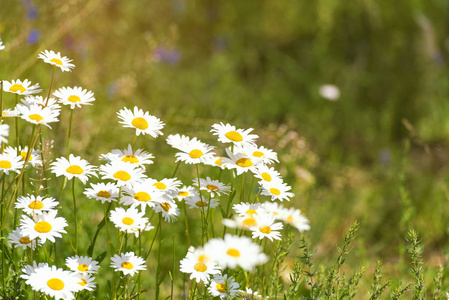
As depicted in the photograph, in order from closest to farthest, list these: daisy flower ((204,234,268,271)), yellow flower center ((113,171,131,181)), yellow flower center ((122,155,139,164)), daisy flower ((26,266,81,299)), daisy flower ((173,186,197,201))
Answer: daisy flower ((204,234,268,271)) < daisy flower ((26,266,81,299)) < yellow flower center ((113,171,131,181)) < yellow flower center ((122,155,139,164)) < daisy flower ((173,186,197,201))

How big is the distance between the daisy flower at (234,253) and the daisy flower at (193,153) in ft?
1.40

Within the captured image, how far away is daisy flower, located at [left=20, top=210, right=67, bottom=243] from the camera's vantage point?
4.59ft

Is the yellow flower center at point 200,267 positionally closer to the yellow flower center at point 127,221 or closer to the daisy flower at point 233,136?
the yellow flower center at point 127,221

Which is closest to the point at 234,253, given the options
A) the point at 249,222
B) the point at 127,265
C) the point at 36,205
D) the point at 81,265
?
the point at 249,222

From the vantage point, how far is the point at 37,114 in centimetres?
149

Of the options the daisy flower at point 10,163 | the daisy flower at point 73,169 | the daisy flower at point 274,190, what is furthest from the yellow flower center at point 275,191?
the daisy flower at point 10,163

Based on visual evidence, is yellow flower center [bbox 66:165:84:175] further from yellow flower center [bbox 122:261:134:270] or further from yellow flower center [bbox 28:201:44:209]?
yellow flower center [bbox 122:261:134:270]

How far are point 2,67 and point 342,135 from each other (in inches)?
137

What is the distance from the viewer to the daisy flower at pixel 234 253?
45.6 inches

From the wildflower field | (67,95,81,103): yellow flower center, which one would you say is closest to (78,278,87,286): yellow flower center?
the wildflower field

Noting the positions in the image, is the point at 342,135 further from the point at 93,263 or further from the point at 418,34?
the point at 93,263

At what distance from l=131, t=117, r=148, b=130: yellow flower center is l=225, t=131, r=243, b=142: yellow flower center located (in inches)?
10.1

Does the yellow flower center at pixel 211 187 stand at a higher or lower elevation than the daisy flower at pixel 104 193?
higher

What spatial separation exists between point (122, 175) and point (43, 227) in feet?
0.83
